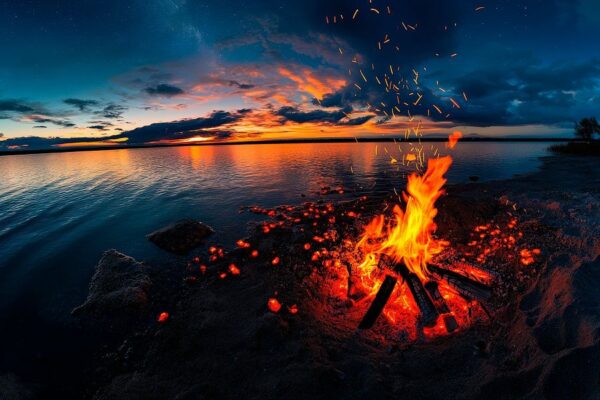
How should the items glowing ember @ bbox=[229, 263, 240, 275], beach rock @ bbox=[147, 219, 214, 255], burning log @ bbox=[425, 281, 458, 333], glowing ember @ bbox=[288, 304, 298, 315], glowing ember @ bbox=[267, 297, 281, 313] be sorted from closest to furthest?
burning log @ bbox=[425, 281, 458, 333]
glowing ember @ bbox=[288, 304, 298, 315]
glowing ember @ bbox=[267, 297, 281, 313]
glowing ember @ bbox=[229, 263, 240, 275]
beach rock @ bbox=[147, 219, 214, 255]

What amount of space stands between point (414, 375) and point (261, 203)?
18.7m

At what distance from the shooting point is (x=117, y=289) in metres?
9.41

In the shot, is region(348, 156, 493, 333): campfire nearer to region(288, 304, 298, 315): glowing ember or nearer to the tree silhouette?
region(288, 304, 298, 315): glowing ember

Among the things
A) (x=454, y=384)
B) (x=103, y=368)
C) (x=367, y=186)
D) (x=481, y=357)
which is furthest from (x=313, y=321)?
(x=367, y=186)

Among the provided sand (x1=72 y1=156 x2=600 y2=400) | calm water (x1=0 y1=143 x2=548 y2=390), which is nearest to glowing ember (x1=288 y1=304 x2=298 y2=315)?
sand (x1=72 y1=156 x2=600 y2=400)

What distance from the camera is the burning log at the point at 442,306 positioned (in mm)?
6137

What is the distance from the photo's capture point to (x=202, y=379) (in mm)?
5410

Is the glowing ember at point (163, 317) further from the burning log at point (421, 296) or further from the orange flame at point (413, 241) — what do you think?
the burning log at point (421, 296)

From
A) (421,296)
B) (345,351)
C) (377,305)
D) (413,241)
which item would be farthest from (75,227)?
(421,296)

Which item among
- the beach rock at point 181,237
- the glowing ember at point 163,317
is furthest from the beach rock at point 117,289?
the beach rock at point 181,237

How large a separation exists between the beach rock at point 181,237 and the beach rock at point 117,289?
1768 mm

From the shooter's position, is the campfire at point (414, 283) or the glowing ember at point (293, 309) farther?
the glowing ember at point (293, 309)

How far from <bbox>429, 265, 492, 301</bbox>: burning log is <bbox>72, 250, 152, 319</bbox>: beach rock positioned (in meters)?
9.53

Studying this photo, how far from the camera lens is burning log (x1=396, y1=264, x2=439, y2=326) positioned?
629 centimetres
